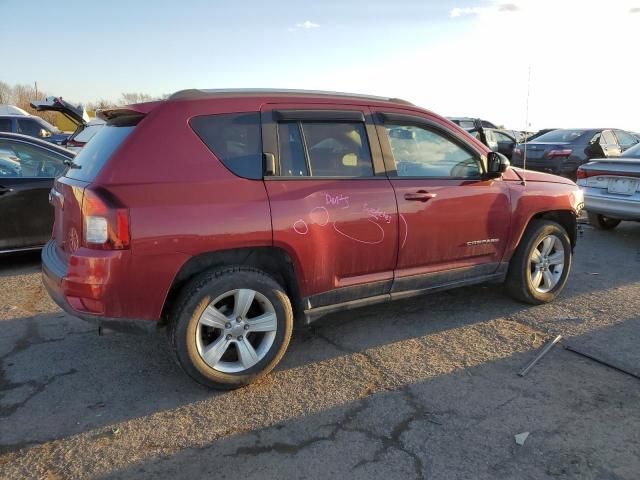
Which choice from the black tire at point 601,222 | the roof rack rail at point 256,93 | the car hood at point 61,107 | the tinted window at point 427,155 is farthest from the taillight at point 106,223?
the car hood at point 61,107

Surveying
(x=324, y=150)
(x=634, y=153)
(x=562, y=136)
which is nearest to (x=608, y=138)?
(x=562, y=136)

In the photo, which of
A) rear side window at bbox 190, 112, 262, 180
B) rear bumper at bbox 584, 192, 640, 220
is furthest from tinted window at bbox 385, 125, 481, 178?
rear bumper at bbox 584, 192, 640, 220

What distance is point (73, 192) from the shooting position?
10.2ft

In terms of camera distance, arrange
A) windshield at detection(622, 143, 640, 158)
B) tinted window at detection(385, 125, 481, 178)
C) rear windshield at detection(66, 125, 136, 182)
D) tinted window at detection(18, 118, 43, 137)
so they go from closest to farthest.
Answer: rear windshield at detection(66, 125, 136, 182) → tinted window at detection(385, 125, 481, 178) → windshield at detection(622, 143, 640, 158) → tinted window at detection(18, 118, 43, 137)

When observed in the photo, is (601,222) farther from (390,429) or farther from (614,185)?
(390,429)

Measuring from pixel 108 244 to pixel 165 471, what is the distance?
125 cm

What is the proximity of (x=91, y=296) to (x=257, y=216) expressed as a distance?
1.07 m

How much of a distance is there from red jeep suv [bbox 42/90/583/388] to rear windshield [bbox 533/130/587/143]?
947 centimetres

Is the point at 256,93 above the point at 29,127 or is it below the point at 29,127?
below

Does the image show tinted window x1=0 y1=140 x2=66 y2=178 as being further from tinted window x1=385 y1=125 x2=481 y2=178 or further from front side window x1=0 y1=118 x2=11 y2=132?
front side window x1=0 y1=118 x2=11 y2=132

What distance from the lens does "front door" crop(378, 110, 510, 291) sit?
12.5 feet

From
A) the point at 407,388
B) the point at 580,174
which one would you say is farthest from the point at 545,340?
the point at 580,174

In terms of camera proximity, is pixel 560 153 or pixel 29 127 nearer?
pixel 560 153

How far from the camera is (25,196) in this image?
223 inches
